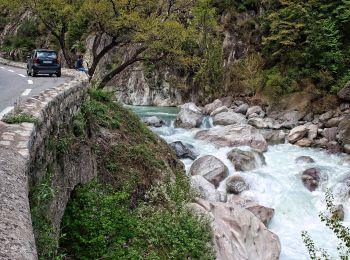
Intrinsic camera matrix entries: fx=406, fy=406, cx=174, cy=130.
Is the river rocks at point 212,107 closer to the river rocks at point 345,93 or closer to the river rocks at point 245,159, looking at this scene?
the river rocks at point 345,93

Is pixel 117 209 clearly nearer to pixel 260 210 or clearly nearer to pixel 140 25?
pixel 260 210

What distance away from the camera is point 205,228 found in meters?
9.28

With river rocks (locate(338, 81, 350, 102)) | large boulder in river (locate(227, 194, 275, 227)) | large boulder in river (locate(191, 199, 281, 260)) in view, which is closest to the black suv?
large boulder in river (locate(227, 194, 275, 227))

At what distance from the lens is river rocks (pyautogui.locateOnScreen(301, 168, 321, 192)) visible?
17.0m

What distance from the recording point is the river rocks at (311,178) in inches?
668

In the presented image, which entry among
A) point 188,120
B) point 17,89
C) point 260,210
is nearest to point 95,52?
point 188,120

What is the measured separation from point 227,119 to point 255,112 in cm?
371

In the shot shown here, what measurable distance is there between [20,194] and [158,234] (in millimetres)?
5581

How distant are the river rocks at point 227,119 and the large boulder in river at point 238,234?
52.1 feet

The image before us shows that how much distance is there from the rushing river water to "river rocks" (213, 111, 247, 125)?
540 cm

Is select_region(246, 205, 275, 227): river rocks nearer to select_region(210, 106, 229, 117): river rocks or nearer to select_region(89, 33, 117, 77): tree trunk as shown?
select_region(89, 33, 117, 77): tree trunk

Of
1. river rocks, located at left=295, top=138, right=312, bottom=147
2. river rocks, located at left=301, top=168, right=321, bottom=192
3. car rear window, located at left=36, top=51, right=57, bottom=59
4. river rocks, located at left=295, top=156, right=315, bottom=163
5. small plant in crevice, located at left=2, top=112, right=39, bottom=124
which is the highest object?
car rear window, located at left=36, top=51, right=57, bottom=59

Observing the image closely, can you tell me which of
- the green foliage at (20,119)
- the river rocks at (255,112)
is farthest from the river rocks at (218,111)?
the green foliage at (20,119)

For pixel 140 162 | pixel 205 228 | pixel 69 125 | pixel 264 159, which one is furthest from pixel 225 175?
pixel 69 125
